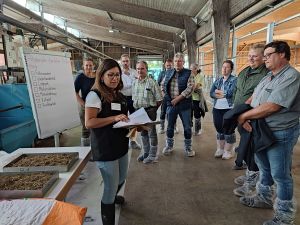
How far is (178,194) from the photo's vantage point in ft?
7.80

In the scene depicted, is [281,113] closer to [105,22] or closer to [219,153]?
[219,153]

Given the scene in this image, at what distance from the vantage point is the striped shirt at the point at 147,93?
291cm

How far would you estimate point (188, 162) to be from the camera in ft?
10.6

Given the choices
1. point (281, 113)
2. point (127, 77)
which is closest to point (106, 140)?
point (281, 113)

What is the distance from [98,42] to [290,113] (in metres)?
16.3

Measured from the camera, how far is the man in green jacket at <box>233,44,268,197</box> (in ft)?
7.06

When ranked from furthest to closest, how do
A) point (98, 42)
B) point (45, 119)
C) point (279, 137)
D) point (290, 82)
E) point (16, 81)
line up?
1. point (98, 42)
2. point (16, 81)
3. point (45, 119)
4. point (279, 137)
5. point (290, 82)

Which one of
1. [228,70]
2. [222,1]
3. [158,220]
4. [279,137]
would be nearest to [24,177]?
[158,220]

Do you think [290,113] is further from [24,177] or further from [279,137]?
[24,177]

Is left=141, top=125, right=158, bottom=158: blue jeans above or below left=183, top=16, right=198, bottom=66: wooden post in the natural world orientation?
below

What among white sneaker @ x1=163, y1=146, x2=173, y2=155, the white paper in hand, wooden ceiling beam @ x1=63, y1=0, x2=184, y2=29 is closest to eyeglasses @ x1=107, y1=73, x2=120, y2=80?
the white paper in hand

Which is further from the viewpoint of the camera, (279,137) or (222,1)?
(222,1)

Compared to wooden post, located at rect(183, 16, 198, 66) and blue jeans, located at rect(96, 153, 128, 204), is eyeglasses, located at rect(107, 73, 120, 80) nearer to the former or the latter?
blue jeans, located at rect(96, 153, 128, 204)

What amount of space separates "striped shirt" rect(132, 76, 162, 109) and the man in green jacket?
0.99 m
